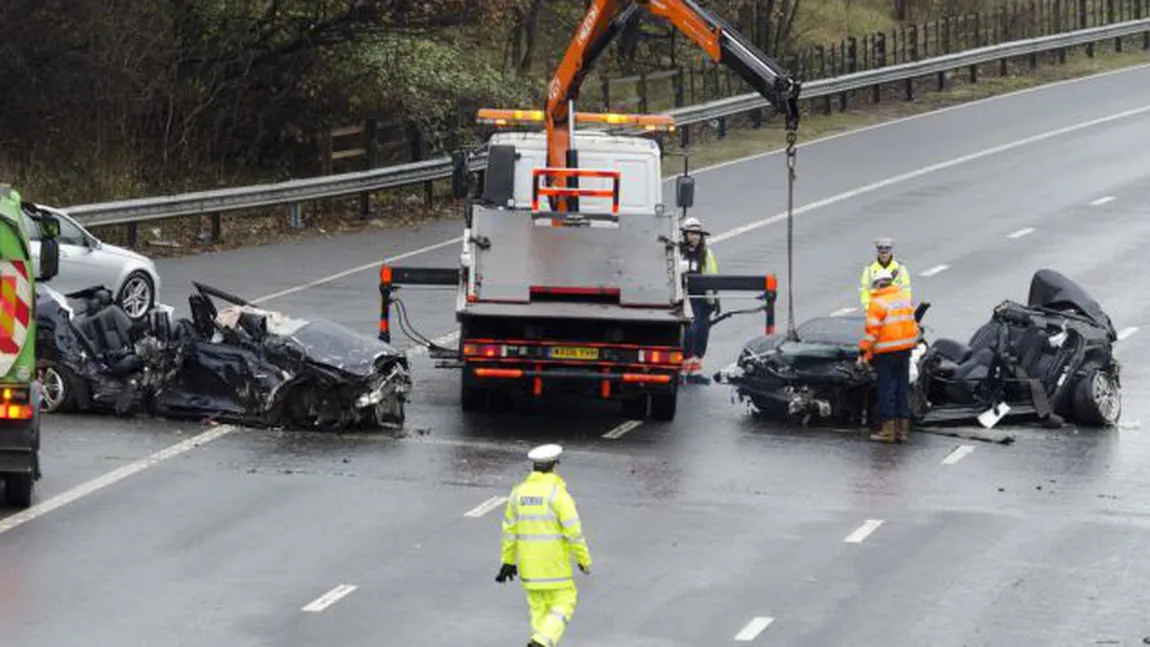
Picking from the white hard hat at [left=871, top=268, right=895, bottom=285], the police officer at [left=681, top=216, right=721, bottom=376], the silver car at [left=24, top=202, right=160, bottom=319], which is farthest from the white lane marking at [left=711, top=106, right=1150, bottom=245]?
the white hard hat at [left=871, top=268, right=895, bottom=285]

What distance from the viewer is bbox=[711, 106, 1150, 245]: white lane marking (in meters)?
35.2

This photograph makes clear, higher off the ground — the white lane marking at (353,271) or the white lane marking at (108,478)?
the white lane marking at (353,271)

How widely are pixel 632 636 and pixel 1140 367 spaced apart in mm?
12148

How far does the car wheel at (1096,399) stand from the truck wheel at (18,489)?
939 centimetres

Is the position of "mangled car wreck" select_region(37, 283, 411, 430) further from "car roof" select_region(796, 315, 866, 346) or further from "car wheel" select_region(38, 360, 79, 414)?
"car roof" select_region(796, 315, 866, 346)

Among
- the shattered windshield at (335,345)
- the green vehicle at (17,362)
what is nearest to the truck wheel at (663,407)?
the shattered windshield at (335,345)

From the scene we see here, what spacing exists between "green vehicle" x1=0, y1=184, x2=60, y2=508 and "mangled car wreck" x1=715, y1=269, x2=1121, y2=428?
6.99 m

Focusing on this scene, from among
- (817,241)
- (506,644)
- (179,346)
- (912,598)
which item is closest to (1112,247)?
(817,241)

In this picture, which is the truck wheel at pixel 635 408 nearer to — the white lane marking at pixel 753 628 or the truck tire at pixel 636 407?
the truck tire at pixel 636 407

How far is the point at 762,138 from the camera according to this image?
4506 cm

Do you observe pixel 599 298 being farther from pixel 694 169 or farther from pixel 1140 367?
pixel 694 169

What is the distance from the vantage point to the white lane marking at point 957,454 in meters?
21.4

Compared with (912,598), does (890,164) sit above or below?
above

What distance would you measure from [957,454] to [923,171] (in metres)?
19.4
